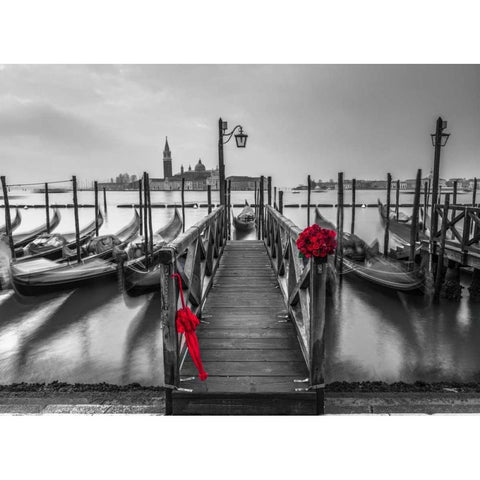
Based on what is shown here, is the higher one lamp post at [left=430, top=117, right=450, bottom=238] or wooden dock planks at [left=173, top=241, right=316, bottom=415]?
lamp post at [left=430, top=117, right=450, bottom=238]

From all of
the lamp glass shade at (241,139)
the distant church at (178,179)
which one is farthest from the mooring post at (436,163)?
the distant church at (178,179)

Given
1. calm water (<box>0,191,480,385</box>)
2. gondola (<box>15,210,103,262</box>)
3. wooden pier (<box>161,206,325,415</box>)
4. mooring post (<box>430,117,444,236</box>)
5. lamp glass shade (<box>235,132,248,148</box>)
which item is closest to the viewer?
wooden pier (<box>161,206,325,415</box>)

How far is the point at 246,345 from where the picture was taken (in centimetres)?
251

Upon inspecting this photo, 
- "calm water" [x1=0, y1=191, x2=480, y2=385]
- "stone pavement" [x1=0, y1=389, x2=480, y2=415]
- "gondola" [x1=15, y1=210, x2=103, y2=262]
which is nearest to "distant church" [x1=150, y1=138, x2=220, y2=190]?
"gondola" [x1=15, y1=210, x2=103, y2=262]

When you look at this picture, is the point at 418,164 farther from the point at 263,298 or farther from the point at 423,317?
the point at 263,298

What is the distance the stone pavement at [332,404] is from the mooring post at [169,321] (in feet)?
0.98

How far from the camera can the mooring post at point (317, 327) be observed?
1.88 m

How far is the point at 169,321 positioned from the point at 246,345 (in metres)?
0.78

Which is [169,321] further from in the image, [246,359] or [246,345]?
[246,345]

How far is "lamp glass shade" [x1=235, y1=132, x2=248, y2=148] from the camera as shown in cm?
616

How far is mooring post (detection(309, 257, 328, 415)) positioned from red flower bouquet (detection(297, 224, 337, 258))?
51mm

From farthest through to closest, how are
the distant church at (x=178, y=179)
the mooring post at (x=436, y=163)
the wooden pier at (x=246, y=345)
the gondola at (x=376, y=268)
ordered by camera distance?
the distant church at (x=178, y=179)
the gondola at (x=376, y=268)
the mooring post at (x=436, y=163)
the wooden pier at (x=246, y=345)

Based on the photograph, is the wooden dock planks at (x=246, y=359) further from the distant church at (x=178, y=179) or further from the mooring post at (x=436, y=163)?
the distant church at (x=178, y=179)

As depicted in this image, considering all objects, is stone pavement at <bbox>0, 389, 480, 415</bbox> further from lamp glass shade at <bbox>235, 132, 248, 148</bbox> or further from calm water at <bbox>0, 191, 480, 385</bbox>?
lamp glass shade at <bbox>235, 132, 248, 148</bbox>
